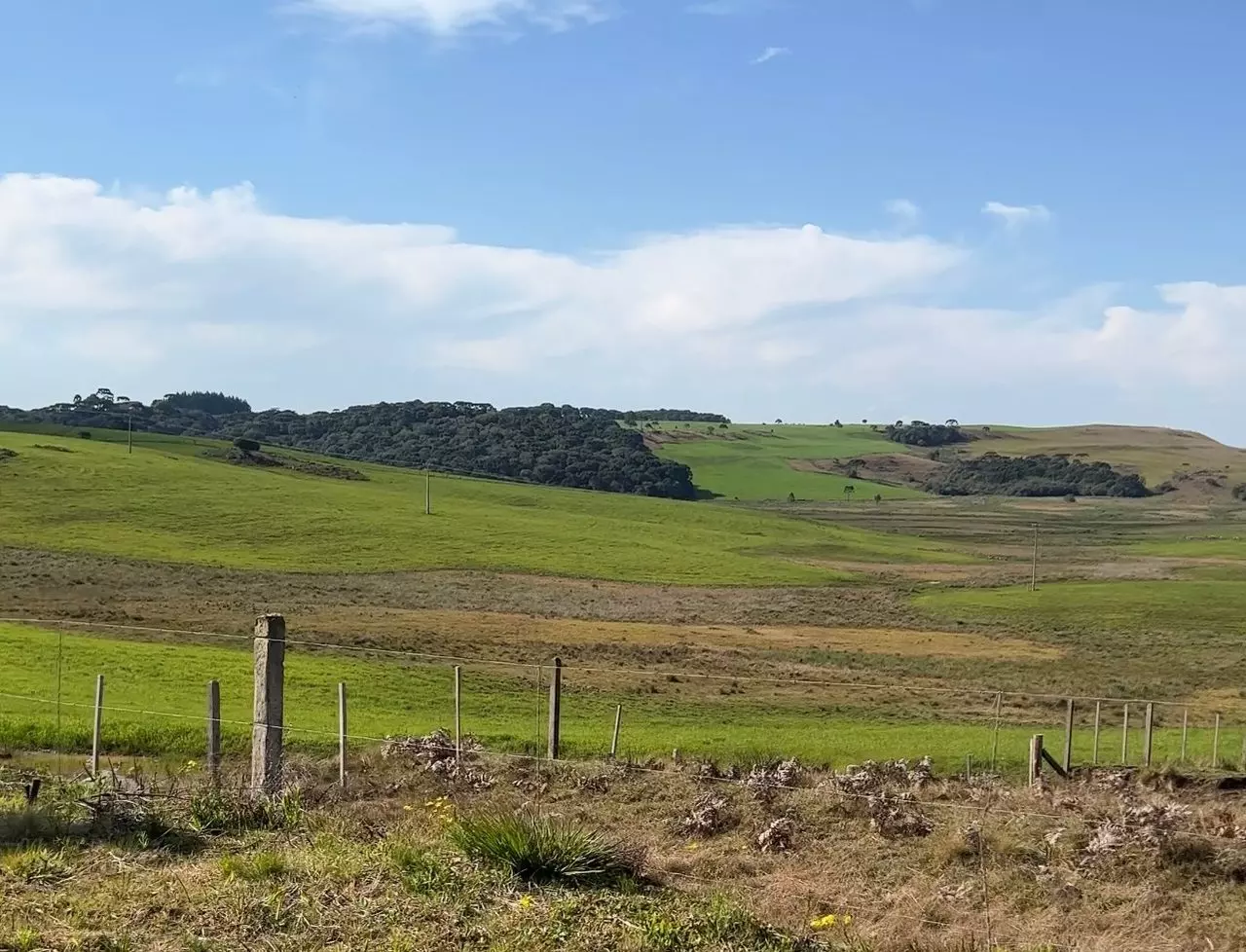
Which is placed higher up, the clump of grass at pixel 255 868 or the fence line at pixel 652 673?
the clump of grass at pixel 255 868

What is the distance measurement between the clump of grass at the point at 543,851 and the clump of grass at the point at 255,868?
1.19 metres

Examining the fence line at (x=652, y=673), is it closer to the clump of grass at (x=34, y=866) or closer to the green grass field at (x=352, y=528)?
the clump of grass at (x=34, y=866)

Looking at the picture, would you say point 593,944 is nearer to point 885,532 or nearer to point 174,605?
point 174,605

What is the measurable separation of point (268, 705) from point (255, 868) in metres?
3.25

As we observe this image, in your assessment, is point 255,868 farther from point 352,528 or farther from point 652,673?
point 352,528

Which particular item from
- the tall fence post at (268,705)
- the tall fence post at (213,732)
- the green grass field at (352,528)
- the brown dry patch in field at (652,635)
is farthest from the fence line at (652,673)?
the green grass field at (352,528)

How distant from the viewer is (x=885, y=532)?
142625 mm

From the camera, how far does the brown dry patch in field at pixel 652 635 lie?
164 feet

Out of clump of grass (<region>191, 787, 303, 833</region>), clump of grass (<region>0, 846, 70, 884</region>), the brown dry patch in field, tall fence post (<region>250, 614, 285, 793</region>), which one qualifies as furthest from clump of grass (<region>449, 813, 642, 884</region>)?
the brown dry patch in field

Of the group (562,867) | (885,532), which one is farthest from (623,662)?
(885,532)

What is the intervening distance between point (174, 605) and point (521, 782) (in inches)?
1712

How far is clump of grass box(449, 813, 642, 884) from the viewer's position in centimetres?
773

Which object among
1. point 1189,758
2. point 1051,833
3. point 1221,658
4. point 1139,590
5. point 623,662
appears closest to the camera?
point 1051,833

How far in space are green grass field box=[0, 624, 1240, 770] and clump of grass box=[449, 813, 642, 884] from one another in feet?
41.6
